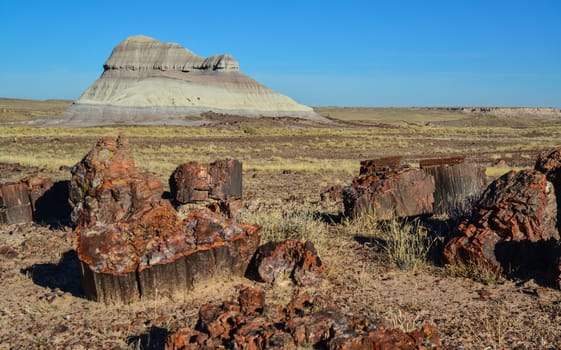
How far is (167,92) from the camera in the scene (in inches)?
2889

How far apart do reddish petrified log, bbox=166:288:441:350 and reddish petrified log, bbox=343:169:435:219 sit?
456cm

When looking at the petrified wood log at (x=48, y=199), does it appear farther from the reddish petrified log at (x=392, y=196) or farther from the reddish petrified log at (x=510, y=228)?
the reddish petrified log at (x=510, y=228)

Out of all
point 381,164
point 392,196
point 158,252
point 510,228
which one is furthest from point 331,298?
point 381,164

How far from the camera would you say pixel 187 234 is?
5621 millimetres

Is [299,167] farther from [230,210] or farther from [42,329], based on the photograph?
[42,329]

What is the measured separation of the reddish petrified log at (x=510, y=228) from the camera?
229 inches

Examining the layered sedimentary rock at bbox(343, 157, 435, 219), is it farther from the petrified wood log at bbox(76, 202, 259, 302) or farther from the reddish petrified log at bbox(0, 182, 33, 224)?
the reddish petrified log at bbox(0, 182, 33, 224)

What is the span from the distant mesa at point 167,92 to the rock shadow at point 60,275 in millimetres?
56233

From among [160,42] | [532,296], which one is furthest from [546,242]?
[160,42]

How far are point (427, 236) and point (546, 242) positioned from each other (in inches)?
68.4

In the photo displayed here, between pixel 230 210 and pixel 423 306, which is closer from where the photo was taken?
pixel 423 306

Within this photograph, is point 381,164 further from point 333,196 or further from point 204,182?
point 204,182

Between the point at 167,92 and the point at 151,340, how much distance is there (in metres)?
71.6

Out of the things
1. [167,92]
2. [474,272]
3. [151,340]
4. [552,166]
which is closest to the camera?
[151,340]
